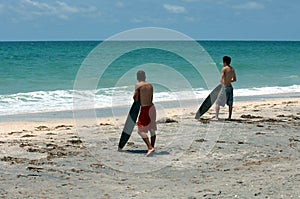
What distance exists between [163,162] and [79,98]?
12645mm

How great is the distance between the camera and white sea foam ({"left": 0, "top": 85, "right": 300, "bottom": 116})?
727 inches

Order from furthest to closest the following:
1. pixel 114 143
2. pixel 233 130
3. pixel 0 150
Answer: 1. pixel 233 130
2. pixel 114 143
3. pixel 0 150

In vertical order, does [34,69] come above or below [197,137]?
above

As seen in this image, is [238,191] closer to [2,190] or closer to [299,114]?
[2,190]

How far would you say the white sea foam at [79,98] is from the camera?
60.5 feet

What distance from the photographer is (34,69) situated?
39.1m

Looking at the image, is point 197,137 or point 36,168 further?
point 197,137

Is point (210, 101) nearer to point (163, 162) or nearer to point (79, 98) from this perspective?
point (163, 162)

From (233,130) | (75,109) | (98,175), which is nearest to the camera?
(98,175)

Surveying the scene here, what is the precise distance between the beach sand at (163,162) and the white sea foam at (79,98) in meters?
5.29

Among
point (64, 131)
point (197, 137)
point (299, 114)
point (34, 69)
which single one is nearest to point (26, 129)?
Answer: point (64, 131)

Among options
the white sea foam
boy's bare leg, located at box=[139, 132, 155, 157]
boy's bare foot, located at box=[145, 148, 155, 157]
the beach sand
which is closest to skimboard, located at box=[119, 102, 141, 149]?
the beach sand

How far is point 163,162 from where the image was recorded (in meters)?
8.76

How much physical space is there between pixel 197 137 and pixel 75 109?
829cm
